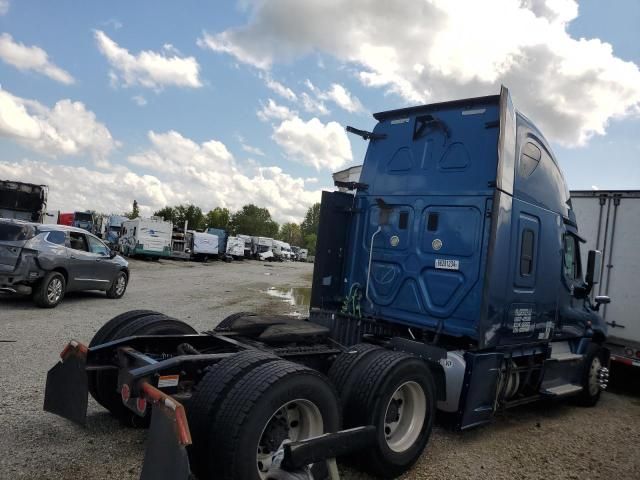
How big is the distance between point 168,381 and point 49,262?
8.53 meters

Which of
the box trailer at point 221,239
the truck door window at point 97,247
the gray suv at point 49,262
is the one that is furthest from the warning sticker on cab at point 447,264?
the box trailer at point 221,239

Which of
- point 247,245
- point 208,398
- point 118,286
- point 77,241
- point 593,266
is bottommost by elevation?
point 118,286

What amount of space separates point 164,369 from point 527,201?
13.1 feet

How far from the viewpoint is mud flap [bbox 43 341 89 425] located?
378 cm

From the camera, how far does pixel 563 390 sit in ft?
19.9

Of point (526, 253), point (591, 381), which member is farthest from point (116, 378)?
point (591, 381)

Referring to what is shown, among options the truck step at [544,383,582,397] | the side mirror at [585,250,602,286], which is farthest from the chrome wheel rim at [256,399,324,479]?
the side mirror at [585,250,602,286]

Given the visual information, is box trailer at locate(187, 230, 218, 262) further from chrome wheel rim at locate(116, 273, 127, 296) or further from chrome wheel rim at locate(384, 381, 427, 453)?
chrome wheel rim at locate(384, 381, 427, 453)

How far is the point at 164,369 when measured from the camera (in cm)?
337

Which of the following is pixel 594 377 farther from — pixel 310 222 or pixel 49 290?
pixel 310 222

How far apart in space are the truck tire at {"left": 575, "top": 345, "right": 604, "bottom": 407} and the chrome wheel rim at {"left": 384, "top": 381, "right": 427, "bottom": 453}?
145 inches

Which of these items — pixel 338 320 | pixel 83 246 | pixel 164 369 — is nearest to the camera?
pixel 164 369

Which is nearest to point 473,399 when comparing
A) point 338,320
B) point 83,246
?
point 338,320

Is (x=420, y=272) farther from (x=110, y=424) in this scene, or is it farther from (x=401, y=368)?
(x=110, y=424)
